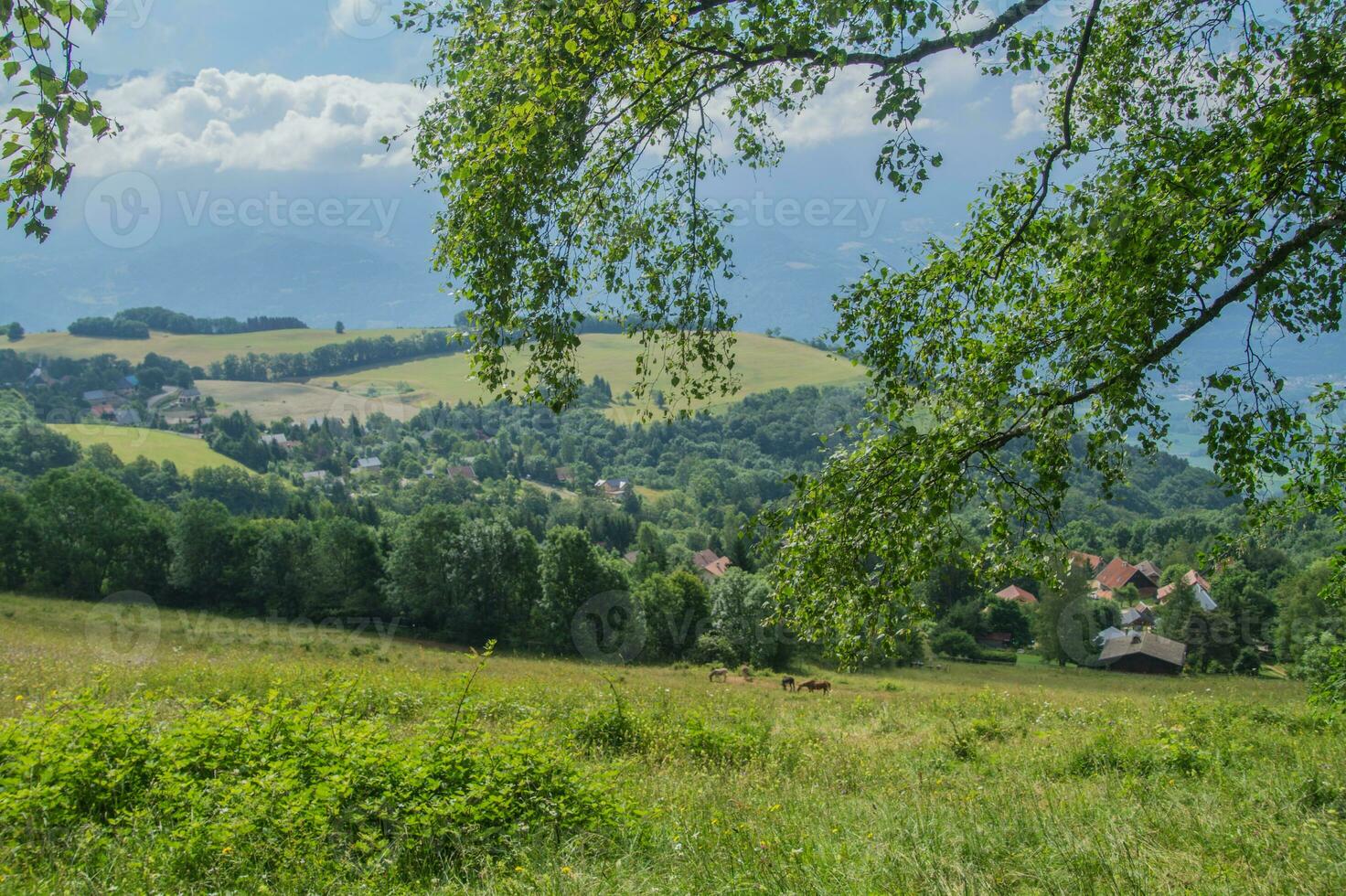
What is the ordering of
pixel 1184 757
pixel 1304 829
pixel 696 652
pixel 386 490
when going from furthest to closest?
pixel 386 490, pixel 696 652, pixel 1184 757, pixel 1304 829

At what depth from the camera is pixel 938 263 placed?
6.96m

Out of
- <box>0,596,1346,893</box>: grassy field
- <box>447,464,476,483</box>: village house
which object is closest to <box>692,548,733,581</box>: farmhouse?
<box>447,464,476,483</box>: village house

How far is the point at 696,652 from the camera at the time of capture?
48906 millimetres

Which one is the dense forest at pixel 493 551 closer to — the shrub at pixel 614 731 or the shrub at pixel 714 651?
the shrub at pixel 714 651

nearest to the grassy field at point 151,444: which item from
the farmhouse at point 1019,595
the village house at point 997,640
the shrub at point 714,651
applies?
the shrub at point 714,651

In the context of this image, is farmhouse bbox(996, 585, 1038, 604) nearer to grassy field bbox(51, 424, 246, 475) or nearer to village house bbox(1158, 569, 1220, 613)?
village house bbox(1158, 569, 1220, 613)

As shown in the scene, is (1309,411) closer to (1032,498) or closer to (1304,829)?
(1032,498)

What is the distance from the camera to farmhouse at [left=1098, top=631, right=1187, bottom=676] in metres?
60.8

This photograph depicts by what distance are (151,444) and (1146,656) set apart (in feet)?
436

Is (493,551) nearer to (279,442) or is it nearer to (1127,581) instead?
(1127,581)

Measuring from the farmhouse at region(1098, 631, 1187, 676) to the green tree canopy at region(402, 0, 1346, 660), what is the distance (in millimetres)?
63518

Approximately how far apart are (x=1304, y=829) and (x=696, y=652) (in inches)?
→ 1785

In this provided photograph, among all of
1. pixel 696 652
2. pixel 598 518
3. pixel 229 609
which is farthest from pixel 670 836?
pixel 598 518

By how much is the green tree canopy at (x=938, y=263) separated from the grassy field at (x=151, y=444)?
4957 inches
